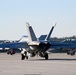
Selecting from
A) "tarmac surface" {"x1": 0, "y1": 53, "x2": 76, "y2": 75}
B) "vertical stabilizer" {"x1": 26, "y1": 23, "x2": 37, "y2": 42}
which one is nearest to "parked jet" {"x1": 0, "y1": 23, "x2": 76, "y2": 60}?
"vertical stabilizer" {"x1": 26, "y1": 23, "x2": 37, "y2": 42}

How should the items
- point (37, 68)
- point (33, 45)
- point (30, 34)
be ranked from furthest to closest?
point (30, 34)
point (33, 45)
point (37, 68)

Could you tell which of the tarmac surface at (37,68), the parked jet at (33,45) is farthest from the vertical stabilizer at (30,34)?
the tarmac surface at (37,68)

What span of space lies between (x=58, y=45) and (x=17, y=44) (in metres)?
5.93

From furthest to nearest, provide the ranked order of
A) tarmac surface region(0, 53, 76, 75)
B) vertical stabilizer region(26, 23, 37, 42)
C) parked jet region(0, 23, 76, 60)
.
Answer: vertical stabilizer region(26, 23, 37, 42) → parked jet region(0, 23, 76, 60) → tarmac surface region(0, 53, 76, 75)

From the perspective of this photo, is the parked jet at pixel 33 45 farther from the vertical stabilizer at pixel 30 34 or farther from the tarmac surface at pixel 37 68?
the tarmac surface at pixel 37 68

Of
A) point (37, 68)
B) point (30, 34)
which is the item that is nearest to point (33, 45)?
point (30, 34)

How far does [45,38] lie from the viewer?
5631cm

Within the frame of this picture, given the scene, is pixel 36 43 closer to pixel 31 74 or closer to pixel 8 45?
pixel 8 45

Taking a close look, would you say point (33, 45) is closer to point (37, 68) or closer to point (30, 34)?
point (30, 34)

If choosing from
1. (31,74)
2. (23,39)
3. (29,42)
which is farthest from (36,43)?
(31,74)

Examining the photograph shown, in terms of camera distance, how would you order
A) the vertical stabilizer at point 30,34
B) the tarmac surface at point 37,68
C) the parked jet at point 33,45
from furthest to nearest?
the vertical stabilizer at point 30,34 < the parked jet at point 33,45 < the tarmac surface at point 37,68

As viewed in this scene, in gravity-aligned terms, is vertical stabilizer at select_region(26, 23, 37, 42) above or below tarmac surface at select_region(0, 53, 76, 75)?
above

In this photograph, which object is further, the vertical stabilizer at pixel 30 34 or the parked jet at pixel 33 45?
the vertical stabilizer at pixel 30 34

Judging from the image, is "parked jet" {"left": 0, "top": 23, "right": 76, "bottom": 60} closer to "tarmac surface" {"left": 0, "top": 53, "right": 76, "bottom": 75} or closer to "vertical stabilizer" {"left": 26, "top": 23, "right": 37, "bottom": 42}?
"vertical stabilizer" {"left": 26, "top": 23, "right": 37, "bottom": 42}
